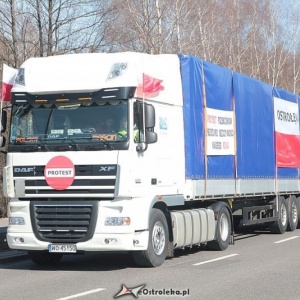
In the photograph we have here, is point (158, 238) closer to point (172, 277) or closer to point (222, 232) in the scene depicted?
point (172, 277)

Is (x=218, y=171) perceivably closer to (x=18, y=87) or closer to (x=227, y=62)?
(x=18, y=87)

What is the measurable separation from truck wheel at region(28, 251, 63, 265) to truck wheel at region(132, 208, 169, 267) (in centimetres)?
215

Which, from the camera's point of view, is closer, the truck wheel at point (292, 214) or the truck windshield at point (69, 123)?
the truck windshield at point (69, 123)

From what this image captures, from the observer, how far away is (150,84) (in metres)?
14.0

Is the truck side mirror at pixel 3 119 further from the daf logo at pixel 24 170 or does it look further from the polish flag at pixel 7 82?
the daf logo at pixel 24 170

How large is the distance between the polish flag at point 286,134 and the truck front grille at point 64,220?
8.78 m

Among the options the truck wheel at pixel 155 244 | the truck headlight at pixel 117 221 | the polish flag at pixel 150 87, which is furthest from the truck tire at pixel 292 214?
the truck headlight at pixel 117 221

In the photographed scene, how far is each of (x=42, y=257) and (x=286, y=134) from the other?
939 cm

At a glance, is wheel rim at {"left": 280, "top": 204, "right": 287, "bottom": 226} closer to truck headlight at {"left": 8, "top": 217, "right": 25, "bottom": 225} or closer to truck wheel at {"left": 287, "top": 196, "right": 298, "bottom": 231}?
truck wheel at {"left": 287, "top": 196, "right": 298, "bottom": 231}

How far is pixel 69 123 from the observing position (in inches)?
539

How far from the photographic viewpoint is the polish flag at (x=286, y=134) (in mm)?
21141

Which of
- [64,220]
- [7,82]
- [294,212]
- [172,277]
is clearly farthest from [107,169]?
[294,212]

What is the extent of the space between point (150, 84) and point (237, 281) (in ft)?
13.4

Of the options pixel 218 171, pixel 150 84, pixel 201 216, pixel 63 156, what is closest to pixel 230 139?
pixel 218 171
